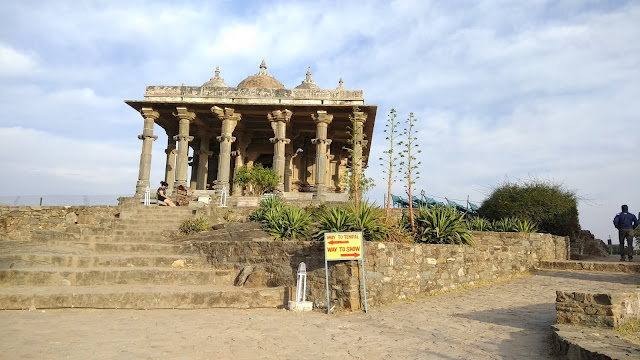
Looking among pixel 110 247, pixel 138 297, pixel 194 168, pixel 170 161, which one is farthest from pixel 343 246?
pixel 194 168

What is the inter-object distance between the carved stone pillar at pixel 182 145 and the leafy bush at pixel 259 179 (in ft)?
8.04

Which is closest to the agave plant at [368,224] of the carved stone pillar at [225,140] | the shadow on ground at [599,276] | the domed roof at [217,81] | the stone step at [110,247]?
the stone step at [110,247]

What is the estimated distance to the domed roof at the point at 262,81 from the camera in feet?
81.1

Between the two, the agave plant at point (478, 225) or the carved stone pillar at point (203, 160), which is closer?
the agave plant at point (478, 225)

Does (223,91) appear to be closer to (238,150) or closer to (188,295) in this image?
(238,150)

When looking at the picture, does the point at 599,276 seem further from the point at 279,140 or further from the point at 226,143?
the point at 226,143

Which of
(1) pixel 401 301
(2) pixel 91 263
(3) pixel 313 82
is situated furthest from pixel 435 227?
(3) pixel 313 82

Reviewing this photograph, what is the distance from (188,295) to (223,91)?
13.6 metres

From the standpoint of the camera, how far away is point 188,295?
Answer: 7.76m

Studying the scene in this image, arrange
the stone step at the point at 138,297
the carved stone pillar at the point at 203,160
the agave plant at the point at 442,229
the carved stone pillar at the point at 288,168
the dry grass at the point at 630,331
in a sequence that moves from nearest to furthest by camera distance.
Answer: the dry grass at the point at 630,331 → the stone step at the point at 138,297 → the agave plant at the point at 442,229 → the carved stone pillar at the point at 288,168 → the carved stone pillar at the point at 203,160

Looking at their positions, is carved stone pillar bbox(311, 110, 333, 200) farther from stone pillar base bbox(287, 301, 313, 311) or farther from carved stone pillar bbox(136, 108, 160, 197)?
stone pillar base bbox(287, 301, 313, 311)

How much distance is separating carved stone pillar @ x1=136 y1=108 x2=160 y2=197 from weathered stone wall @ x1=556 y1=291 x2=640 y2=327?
16752 millimetres

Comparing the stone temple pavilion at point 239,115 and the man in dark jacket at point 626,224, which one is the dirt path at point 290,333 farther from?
the stone temple pavilion at point 239,115

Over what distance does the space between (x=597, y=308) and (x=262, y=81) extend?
22059mm
